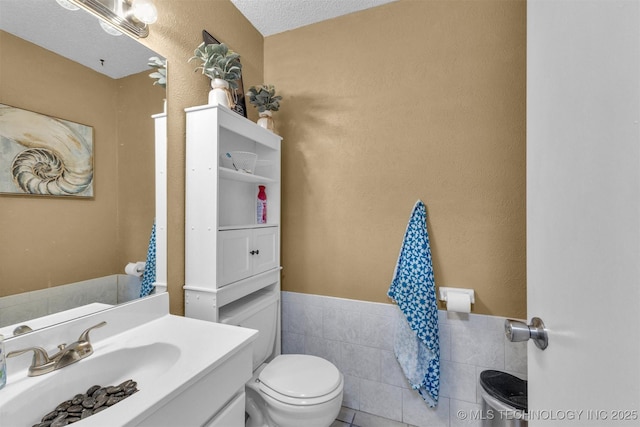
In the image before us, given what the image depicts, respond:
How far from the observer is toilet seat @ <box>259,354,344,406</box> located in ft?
3.86

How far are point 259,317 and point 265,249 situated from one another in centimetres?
39

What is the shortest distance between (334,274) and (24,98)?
5.14 ft

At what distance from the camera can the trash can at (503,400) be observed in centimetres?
116

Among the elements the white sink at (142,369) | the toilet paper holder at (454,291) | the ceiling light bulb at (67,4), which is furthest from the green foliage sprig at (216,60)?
the toilet paper holder at (454,291)

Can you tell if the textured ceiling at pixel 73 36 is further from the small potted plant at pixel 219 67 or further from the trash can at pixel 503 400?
the trash can at pixel 503 400

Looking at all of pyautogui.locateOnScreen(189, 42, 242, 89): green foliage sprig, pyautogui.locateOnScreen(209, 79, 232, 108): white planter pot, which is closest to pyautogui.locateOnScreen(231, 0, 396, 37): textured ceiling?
pyautogui.locateOnScreen(189, 42, 242, 89): green foliage sprig

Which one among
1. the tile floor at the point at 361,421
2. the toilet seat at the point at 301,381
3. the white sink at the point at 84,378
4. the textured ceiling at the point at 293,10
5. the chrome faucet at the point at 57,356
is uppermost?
the textured ceiling at the point at 293,10

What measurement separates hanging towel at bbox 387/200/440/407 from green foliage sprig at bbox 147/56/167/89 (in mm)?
1422

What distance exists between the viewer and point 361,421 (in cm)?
164

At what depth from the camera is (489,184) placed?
145 centimetres

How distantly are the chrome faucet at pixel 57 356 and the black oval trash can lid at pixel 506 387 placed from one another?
1.64 meters

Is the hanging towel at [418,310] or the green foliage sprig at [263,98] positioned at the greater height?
the green foliage sprig at [263,98]

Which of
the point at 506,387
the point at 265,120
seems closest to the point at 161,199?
the point at 265,120
